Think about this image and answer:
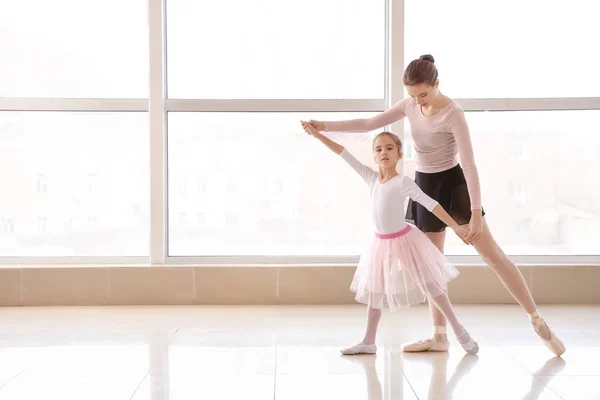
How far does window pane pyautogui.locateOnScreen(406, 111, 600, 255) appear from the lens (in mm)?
4191

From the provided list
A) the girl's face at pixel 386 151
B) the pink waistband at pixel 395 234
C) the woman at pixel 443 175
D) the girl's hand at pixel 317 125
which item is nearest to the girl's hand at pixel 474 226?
the woman at pixel 443 175

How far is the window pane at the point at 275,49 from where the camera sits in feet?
13.7

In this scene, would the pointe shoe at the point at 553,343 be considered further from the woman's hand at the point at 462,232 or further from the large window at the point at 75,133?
the large window at the point at 75,133

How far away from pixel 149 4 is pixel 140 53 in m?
0.31

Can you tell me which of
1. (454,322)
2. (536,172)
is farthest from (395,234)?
(536,172)

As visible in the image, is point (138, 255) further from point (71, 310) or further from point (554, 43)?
point (554, 43)

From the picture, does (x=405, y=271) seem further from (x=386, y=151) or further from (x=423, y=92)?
(x=423, y=92)

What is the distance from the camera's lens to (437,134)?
2.77m

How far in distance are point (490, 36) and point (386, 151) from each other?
5.88ft

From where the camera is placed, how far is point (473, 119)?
4.19 meters

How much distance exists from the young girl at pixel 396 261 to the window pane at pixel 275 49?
1.48m

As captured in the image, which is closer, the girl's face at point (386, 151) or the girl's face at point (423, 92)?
the girl's face at point (423, 92)

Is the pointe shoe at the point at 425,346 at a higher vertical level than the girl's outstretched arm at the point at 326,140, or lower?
lower

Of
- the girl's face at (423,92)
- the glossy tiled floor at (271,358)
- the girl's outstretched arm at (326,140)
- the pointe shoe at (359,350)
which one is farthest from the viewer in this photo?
the girl's outstretched arm at (326,140)
